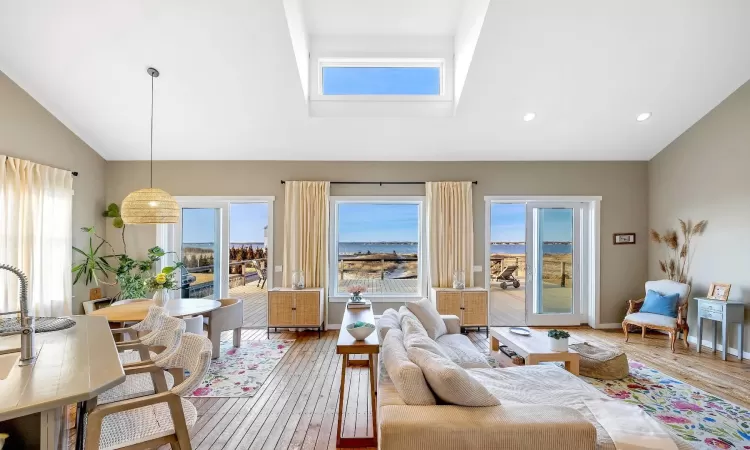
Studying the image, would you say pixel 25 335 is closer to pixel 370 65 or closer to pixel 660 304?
pixel 370 65

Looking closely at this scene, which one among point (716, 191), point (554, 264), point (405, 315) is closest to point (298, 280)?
point (405, 315)

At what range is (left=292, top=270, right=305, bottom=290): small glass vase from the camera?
550 centimetres

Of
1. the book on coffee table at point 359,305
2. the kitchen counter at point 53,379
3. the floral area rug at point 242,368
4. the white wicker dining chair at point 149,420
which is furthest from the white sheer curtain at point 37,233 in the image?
the book on coffee table at point 359,305

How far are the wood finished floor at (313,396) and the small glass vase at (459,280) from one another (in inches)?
31.6

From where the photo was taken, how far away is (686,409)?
10.0 feet

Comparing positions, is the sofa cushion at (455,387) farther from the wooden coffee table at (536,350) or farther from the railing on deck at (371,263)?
the railing on deck at (371,263)

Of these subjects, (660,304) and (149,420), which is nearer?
(149,420)

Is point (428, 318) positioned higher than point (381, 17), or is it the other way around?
point (381, 17)

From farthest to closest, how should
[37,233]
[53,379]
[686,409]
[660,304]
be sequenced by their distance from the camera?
[660,304], [37,233], [686,409], [53,379]

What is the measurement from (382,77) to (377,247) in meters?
2.66

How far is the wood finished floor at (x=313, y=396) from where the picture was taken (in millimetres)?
2674

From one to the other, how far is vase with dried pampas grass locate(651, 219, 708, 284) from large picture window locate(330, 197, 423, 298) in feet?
11.8

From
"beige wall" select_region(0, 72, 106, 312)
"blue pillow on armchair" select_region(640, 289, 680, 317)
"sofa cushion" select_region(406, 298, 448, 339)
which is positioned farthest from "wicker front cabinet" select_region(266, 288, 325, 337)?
"blue pillow on armchair" select_region(640, 289, 680, 317)

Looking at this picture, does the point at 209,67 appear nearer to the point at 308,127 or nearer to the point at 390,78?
the point at 308,127
